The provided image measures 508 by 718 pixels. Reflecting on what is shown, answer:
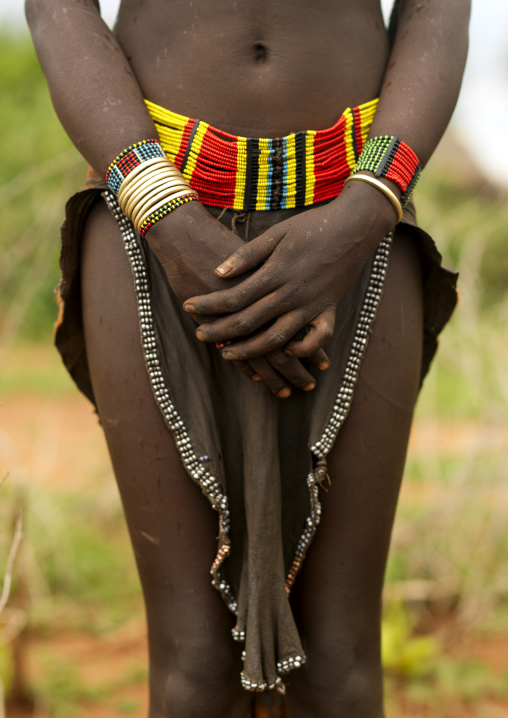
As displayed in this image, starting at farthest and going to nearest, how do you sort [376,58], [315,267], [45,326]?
[45,326]
[376,58]
[315,267]

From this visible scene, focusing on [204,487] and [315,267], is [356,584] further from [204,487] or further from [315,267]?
[315,267]

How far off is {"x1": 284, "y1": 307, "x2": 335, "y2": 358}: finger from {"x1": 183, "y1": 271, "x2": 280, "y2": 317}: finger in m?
0.09

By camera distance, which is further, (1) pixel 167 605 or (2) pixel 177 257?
(1) pixel 167 605

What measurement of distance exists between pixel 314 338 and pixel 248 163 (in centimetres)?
35

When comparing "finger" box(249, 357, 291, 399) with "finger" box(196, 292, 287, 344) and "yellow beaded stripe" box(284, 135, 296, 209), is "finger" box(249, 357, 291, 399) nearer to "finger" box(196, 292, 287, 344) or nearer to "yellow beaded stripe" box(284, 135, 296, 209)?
"finger" box(196, 292, 287, 344)

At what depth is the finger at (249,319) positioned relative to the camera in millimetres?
1180

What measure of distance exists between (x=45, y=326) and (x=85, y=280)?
31.8ft

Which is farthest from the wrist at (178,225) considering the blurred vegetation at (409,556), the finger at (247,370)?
the blurred vegetation at (409,556)

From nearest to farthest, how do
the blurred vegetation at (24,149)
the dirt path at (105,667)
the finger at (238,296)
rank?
the finger at (238,296) < the dirt path at (105,667) < the blurred vegetation at (24,149)

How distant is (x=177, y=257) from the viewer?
48.2 inches

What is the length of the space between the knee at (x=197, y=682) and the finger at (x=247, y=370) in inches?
19.1

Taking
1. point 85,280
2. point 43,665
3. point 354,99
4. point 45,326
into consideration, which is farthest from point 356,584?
point 45,326

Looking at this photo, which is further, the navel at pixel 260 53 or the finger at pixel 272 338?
the navel at pixel 260 53

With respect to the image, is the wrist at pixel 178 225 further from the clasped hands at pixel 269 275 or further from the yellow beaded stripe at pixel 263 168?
the yellow beaded stripe at pixel 263 168
